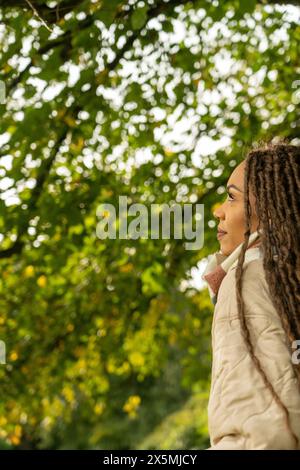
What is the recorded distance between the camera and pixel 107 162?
7.94 m

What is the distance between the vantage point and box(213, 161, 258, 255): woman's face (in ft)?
10.00

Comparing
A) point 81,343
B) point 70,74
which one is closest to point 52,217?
point 70,74

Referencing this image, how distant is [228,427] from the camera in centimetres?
245

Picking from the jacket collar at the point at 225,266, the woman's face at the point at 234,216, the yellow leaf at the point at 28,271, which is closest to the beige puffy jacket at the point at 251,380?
the jacket collar at the point at 225,266

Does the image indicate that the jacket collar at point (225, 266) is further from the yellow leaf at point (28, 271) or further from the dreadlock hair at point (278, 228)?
the yellow leaf at point (28, 271)

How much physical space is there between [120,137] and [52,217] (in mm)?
1259

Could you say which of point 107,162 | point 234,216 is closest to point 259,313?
point 234,216

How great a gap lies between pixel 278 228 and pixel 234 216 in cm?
29

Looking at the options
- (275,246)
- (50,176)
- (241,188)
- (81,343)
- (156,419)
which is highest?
(50,176)

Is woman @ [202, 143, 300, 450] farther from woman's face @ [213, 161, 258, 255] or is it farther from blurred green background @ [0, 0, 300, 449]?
blurred green background @ [0, 0, 300, 449]

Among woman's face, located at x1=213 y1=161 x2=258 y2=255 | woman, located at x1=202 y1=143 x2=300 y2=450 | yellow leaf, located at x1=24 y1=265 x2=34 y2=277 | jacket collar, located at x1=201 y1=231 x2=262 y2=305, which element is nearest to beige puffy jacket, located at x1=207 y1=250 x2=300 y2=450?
woman, located at x1=202 y1=143 x2=300 y2=450

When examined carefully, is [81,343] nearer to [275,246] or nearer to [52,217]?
[52,217]

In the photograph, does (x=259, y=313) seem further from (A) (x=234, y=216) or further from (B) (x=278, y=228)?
(A) (x=234, y=216)

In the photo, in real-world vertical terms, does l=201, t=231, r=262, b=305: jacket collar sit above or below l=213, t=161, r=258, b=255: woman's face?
below
